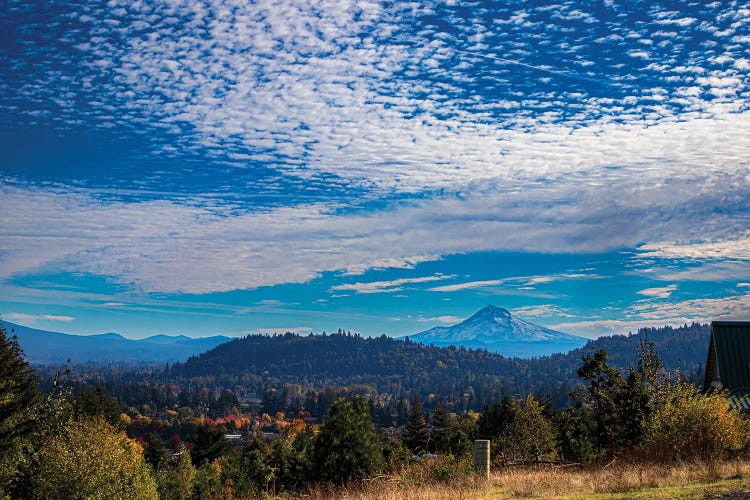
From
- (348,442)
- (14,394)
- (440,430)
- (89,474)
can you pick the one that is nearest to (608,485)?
(89,474)

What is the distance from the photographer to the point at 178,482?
56.8 m

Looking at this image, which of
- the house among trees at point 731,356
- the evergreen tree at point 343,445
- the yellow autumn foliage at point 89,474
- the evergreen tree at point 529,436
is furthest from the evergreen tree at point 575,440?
the yellow autumn foliage at point 89,474

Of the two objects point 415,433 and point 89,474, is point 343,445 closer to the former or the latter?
point 89,474

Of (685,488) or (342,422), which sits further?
(342,422)

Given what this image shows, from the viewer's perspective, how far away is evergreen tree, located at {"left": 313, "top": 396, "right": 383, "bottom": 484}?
159 ft

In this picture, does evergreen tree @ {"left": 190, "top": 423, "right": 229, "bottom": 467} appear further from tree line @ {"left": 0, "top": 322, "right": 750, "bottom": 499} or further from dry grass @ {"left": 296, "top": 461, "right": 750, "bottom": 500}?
dry grass @ {"left": 296, "top": 461, "right": 750, "bottom": 500}

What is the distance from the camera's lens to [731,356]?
39906 mm

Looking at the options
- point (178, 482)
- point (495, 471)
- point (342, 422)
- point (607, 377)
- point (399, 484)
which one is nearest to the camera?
point (399, 484)

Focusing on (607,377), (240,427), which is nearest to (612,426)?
(607,377)

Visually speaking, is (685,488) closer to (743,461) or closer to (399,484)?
(743,461)

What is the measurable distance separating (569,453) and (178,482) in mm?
36951

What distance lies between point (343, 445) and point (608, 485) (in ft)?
125

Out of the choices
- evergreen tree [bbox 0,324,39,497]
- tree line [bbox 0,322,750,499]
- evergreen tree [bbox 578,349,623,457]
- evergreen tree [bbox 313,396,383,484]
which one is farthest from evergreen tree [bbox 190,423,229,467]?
evergreen tree [bbox 578,349,623,457]

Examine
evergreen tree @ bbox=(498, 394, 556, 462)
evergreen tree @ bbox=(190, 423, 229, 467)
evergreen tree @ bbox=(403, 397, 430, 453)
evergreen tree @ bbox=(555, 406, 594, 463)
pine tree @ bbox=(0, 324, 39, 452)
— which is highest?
pine tree @ bbox=(0, 324, 39, 452)
